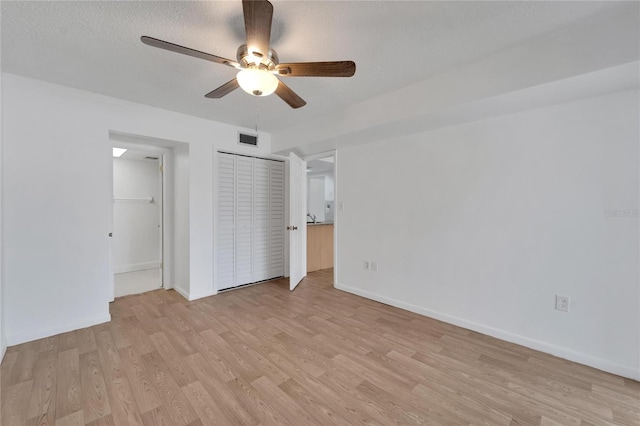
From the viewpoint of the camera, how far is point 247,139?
3854 millimetres

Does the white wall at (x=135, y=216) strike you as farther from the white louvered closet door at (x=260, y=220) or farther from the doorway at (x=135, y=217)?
the white louvered closet door at (x=260, y=220)

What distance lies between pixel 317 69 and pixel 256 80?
14.9 inches

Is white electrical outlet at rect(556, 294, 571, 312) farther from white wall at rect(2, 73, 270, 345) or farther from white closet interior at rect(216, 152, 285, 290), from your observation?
white wall at rect(2, 73, 270, 345)

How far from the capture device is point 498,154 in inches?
96.6

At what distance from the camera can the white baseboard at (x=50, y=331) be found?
229cm

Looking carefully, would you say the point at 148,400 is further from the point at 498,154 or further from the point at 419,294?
the point at 498,154

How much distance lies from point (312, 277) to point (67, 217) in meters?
3.22

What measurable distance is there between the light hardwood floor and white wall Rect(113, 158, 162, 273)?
2.33 m

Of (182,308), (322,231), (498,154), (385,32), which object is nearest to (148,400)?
(182,308)

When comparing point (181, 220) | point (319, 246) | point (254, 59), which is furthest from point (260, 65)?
point (319, 246)

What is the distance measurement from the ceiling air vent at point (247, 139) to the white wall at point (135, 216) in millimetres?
2217

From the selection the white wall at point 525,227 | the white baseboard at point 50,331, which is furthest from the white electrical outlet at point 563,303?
the white baseboard at point 50,331

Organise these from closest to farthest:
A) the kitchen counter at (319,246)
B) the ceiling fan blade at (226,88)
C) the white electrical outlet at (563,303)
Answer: the ceiling fan blade at (226,88), the white electrical outlet at (563,303), the kitchen counter at (319,246)

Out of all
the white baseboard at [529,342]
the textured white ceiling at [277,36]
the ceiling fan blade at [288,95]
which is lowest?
the white baseboard at [529,342]
